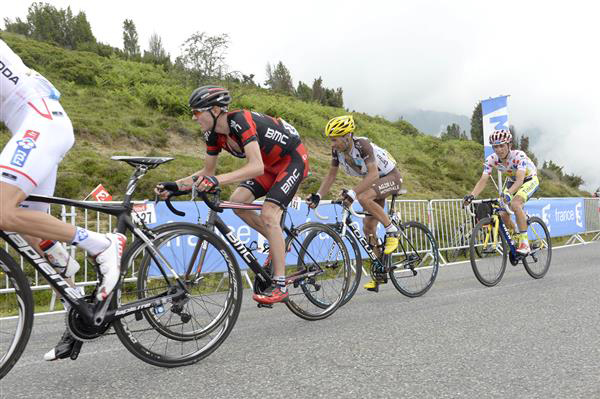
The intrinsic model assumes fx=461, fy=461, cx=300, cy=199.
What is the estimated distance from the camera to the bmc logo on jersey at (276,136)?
3.95m

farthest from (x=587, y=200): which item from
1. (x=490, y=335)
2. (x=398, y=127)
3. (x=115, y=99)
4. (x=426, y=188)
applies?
(x=398, y=127)

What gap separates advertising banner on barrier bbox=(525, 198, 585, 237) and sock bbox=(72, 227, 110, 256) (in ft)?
38.9

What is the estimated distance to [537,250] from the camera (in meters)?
6.91

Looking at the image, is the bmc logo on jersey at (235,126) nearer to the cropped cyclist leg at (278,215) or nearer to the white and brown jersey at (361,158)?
the cropped cyclist leg at (278,215)

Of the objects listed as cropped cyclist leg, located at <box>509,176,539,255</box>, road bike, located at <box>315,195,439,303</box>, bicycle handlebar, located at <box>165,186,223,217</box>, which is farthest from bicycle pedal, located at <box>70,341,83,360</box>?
cropped cyclist leg, located at <box>509,176,539,255</box>

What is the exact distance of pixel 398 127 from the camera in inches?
1545

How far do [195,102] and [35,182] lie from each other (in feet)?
4.48

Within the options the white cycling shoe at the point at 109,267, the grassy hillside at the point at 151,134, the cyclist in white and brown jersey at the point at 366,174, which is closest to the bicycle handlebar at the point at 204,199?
the white cycling shoe at the point at 109,267

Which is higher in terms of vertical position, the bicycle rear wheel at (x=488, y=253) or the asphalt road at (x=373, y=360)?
the bicycle rear wheel at (x=488, y=253)

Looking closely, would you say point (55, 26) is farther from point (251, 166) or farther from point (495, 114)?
point (251, 166)

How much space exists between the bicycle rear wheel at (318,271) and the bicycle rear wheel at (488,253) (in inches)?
85.5

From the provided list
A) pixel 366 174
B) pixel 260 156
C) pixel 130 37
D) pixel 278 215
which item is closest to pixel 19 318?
pixel 260 156

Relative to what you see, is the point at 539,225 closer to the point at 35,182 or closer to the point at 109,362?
the point at 109,362

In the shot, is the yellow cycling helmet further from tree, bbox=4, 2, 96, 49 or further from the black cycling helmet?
tree, bbox=4, 2, 96, 49
